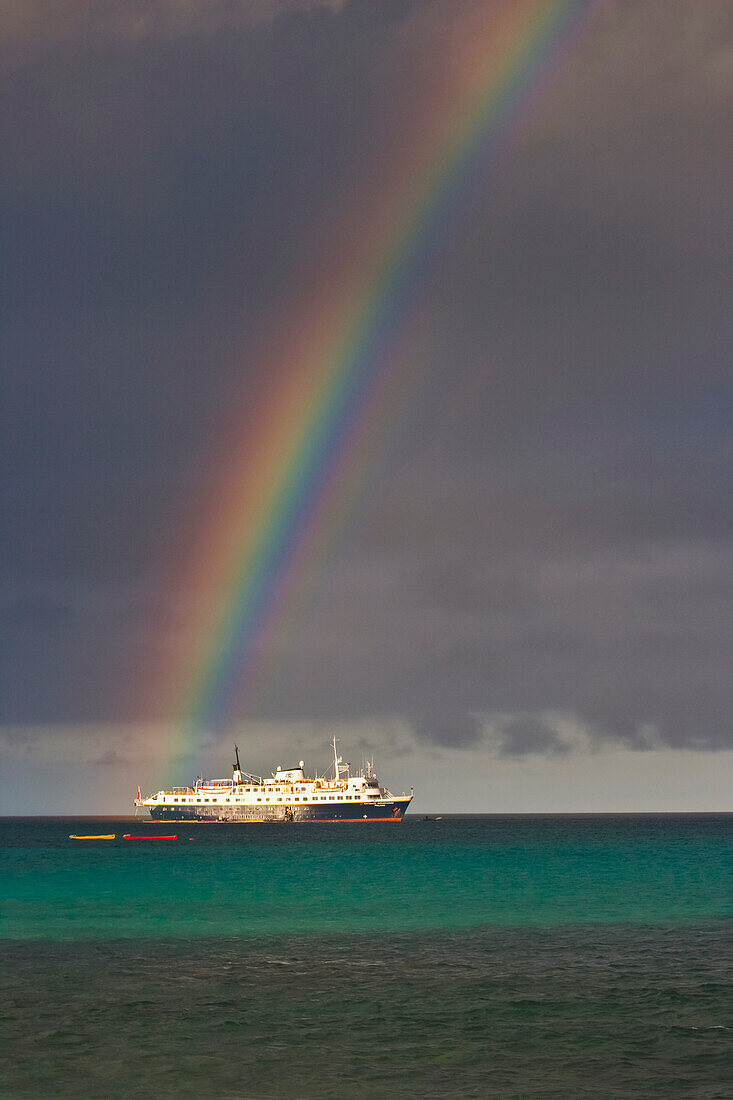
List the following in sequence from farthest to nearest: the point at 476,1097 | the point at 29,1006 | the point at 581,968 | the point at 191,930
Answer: the point at 191,930
the point at 581,968
the point at 29,1006
the point at 476,1097

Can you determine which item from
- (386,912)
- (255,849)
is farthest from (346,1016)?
(255,849)

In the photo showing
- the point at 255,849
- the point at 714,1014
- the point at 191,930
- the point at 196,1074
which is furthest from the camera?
the point at 255,849

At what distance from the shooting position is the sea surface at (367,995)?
85.3ft

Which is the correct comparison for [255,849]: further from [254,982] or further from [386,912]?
[254,982]

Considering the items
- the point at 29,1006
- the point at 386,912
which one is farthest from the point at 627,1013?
the point at 386,912

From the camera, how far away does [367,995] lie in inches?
1412

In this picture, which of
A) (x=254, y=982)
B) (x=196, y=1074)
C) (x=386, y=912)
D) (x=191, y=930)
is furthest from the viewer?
(x=386, y=912)

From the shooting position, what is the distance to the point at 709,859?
137375mm

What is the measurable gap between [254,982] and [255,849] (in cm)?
13339

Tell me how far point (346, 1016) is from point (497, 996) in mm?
5742

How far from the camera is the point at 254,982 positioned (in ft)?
127

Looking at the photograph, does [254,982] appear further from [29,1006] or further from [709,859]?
[709,859]

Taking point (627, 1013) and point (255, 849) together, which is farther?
point (255, 849)

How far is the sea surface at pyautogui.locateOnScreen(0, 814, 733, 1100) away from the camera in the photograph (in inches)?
1023
